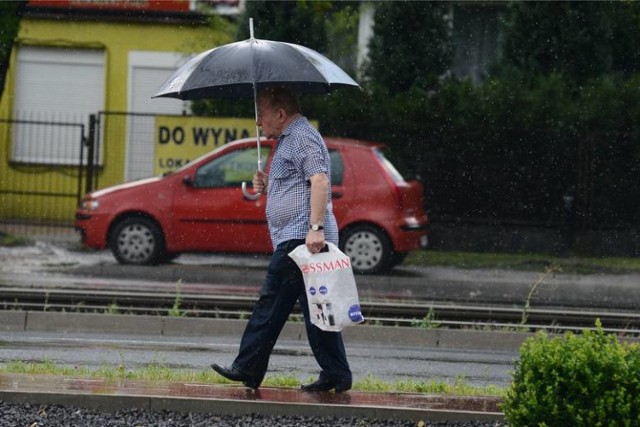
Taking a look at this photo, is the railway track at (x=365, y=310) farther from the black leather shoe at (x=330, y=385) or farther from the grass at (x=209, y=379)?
the black leather shoe at (x=330, y=385)

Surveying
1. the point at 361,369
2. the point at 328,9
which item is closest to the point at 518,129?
the point at 328,9

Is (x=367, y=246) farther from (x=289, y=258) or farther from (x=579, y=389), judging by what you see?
(x=579, y=389)

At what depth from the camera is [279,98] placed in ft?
24.8

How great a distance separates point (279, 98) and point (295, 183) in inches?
20.5

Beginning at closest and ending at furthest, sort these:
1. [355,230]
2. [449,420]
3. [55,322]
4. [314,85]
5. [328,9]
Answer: [449,420]
[314,85]
[55,322]
[355,230]
[328,9]

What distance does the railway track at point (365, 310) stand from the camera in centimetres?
1274

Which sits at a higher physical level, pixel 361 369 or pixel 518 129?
pixel 518 129

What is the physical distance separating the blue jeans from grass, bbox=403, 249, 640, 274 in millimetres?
12987

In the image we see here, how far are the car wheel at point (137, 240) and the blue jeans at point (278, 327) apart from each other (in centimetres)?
1124

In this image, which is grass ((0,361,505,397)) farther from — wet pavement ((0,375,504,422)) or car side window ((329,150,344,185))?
car side window ((329,150,344,185))

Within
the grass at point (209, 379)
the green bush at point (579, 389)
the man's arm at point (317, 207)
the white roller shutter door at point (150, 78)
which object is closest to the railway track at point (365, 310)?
the grass at point (209, 379)

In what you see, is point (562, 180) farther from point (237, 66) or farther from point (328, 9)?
point (237, 66)

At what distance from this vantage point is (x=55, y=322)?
40.5ft

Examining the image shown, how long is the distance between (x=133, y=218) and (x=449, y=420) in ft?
40.6
